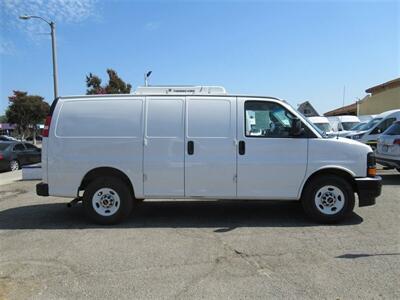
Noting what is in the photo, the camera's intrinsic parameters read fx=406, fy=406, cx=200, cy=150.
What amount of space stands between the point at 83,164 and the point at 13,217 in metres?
2.01

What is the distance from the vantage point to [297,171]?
6.76 metres

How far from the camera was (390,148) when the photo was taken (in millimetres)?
11664

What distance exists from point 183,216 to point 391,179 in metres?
7.45

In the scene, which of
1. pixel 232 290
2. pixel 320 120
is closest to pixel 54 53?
pixel 320 120

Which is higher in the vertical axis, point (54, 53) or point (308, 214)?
point (54, 53)

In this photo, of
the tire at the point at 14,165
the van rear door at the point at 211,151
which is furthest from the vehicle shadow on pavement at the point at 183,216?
the tire at the point at 14,165

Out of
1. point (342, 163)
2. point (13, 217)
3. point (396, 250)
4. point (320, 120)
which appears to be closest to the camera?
point (396, 250)

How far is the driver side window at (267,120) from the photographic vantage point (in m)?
6.83

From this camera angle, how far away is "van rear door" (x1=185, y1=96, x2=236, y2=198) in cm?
679

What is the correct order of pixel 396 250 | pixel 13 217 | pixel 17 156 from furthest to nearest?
pixel 17 156
pixel 13 217
pixel 396 250

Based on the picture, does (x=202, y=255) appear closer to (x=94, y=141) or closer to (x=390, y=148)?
(x=94, y=141)

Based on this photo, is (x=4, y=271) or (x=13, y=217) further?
(x=13, y=217)

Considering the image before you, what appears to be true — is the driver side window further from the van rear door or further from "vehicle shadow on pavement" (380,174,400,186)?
"vehicle shadow on pavement" (380,174,400,186)

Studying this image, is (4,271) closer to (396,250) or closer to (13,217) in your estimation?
(13,217)
